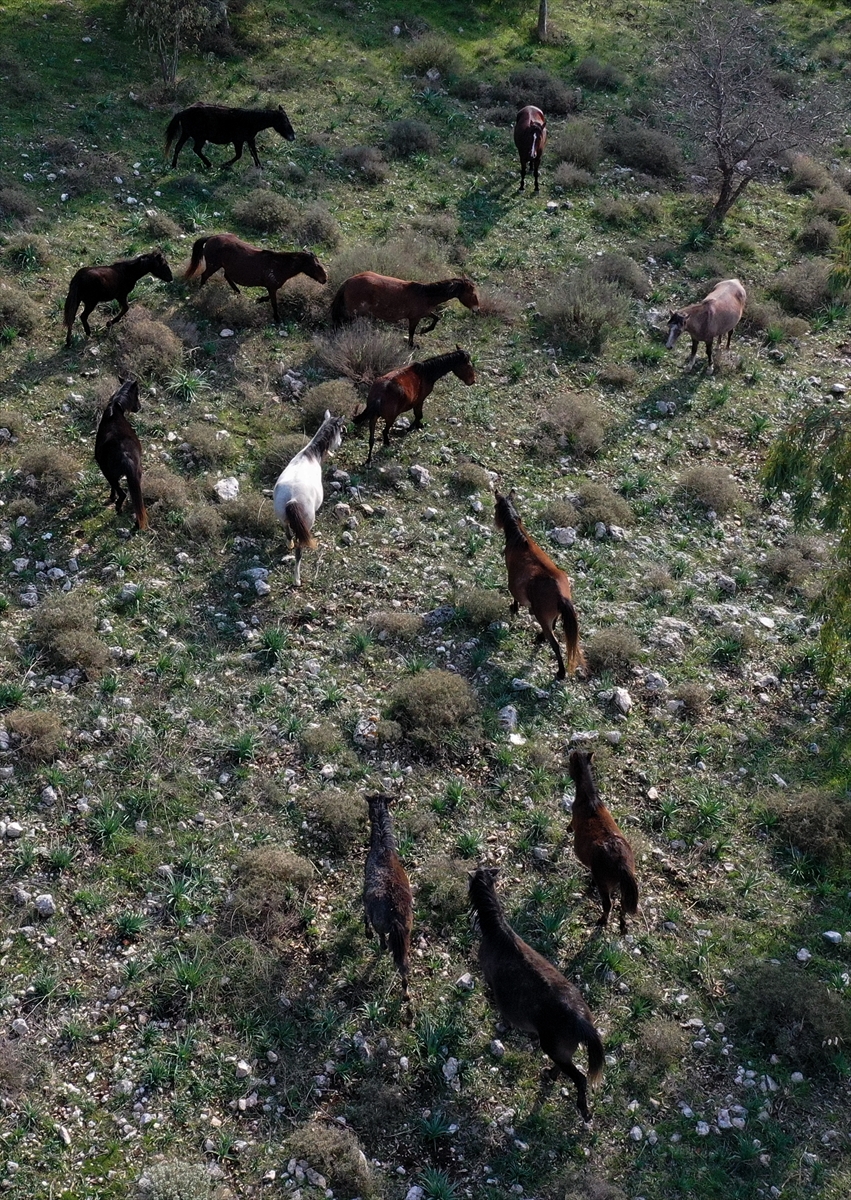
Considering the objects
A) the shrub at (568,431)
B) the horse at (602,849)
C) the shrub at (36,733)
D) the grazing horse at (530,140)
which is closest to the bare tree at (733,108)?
the grazing horse at (530,140)

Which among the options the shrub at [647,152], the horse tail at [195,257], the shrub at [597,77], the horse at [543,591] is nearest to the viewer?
the horse at [543,591]

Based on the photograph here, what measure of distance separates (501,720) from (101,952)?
12.9 ft

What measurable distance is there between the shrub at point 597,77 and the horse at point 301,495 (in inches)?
651

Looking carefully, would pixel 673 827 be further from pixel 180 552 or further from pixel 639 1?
pixel 639 1

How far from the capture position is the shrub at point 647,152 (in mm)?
20219

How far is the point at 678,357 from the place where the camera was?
1516cm

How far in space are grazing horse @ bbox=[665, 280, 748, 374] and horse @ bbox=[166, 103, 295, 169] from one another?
786 centimetres

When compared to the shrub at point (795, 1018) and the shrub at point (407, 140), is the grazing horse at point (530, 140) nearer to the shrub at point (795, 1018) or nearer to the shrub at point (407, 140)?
the shrub at point (407, 140)

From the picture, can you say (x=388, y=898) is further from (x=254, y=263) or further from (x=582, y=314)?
(x=582, y=314)

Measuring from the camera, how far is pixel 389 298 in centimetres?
1369

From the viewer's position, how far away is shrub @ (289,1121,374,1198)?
6016 mm

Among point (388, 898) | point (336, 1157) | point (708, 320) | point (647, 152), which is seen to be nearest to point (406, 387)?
point (708, 320)


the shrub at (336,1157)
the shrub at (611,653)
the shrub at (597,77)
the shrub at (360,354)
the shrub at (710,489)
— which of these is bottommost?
the shrub at (336,1157)

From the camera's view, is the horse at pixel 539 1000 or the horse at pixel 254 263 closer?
the horse at pixel 539 1000
